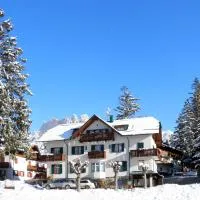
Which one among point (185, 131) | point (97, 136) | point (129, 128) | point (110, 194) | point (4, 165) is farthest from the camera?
point (185, 131)

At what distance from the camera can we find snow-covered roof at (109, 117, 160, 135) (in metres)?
72.7

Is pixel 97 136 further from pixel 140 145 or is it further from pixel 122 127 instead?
pixel 140 145

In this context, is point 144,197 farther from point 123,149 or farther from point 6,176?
point 6,176

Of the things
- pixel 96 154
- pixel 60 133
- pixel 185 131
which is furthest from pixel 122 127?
pixel 185 131

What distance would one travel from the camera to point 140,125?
75312 millimetres

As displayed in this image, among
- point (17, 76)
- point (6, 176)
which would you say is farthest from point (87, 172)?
point (17, 76)

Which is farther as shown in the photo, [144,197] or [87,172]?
[87,172]

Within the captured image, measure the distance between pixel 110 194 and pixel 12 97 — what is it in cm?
1561

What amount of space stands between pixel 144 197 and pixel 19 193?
10.9 meters

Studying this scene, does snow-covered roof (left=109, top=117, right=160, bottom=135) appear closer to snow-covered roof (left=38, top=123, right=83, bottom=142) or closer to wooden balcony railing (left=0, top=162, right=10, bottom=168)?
snow-covered roof (left=38, top=123, right=83, bottom=142)

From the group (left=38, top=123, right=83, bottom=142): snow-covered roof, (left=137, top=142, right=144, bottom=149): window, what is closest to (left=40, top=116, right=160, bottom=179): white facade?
(left=137, top=142, right=144, bottom=149): window

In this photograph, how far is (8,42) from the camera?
5159cm

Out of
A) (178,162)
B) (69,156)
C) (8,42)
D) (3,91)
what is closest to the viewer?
(3,91)

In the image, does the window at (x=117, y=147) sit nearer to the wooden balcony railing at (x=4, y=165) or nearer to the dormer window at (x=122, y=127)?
the dormer window at (x=122, y=127)
